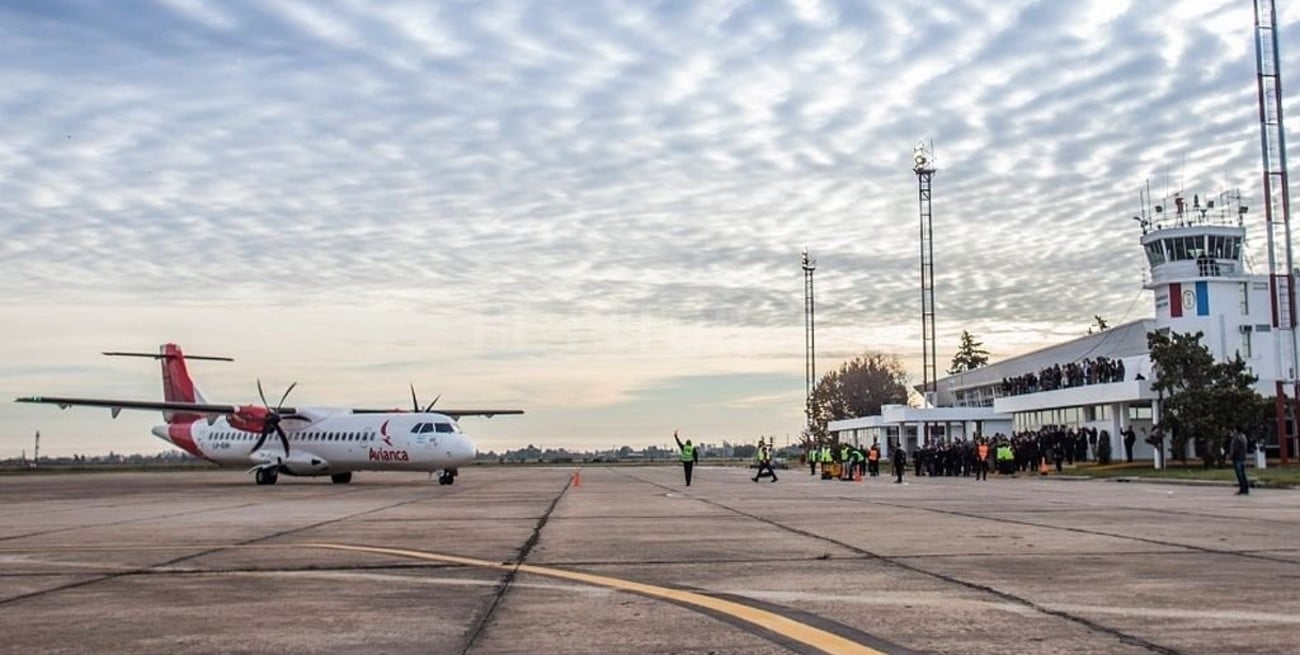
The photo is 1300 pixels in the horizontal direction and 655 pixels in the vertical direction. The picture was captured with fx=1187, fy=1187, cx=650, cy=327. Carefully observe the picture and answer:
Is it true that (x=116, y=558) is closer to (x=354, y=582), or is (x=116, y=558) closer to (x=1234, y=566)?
(x=354, y=582)

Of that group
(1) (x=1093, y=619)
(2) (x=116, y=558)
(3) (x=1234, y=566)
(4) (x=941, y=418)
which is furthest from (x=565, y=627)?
(4) (x=941, y=418)

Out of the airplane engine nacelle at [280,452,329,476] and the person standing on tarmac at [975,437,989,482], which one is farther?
the airplane engine nacelle at [280,452,329,476]

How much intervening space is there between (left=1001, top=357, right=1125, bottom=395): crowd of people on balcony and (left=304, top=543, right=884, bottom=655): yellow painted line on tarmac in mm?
46183

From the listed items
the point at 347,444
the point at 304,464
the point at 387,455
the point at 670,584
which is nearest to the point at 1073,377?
the point at 387,455

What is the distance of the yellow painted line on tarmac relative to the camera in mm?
6652

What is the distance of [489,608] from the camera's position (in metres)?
8.35

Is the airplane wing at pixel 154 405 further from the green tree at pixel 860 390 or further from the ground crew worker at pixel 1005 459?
the green tree at pixel 860 390

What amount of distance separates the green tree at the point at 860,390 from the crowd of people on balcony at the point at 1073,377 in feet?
178

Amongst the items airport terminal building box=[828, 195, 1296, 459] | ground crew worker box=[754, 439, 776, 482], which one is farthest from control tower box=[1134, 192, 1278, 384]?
ground crew worker box=[754, 439, 776, 482]

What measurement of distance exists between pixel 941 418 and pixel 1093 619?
65.9 meters

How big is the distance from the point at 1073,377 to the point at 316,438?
35.0 meters

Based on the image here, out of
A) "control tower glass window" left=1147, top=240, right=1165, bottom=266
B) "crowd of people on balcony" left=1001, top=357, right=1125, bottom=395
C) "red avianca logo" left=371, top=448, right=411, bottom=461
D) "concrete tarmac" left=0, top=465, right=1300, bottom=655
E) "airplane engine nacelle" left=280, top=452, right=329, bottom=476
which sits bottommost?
"concrete tarmac" left=0, top=465, right=1300, bottom=655

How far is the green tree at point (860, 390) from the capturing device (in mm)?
120875

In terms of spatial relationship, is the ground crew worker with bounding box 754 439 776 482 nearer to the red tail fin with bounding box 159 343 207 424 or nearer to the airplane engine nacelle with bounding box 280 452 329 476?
the airplane engine nacelle with bounding box 280 452 329 476
